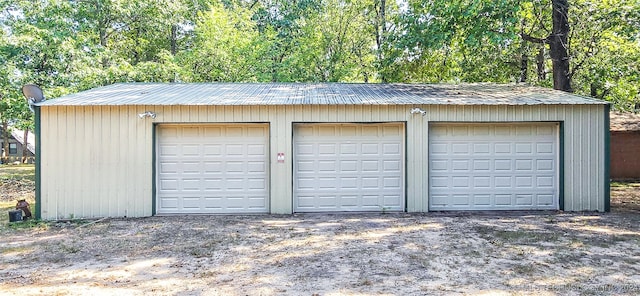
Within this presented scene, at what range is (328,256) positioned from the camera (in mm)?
5039

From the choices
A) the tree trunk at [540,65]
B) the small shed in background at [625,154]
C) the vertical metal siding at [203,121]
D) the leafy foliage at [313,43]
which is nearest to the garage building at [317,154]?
the vertical metal siding at [203,121]

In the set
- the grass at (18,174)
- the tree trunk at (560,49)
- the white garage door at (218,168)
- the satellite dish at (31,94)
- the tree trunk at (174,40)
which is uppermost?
the tree trunk at (174,40)

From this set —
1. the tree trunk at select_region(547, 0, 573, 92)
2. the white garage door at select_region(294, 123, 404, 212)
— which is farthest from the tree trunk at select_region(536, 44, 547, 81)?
the white garage door at select_region(294, 123, 404, 212)

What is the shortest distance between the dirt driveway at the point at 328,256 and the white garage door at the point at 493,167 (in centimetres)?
84

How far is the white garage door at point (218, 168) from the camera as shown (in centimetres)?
823

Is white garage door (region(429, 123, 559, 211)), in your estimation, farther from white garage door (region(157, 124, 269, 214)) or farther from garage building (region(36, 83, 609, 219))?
white garage door (region(157, 124, 269, 214))

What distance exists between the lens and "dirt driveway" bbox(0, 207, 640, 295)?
3.96 meters

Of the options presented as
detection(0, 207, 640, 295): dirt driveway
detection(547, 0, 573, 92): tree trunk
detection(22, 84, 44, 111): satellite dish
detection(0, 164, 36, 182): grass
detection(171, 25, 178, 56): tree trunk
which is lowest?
detection(0, 207, 640, 295): dirt driveway

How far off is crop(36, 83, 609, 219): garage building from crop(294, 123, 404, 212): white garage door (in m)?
0.02

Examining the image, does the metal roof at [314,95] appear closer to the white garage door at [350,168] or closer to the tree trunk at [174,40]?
the white garage door at [350,168]

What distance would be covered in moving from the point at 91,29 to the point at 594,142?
55.3 feet

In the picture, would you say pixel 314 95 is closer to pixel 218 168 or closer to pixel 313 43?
pixel 218 168

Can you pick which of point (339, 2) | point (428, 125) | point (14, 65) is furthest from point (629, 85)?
point (14, 65)

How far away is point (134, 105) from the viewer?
7.78m
